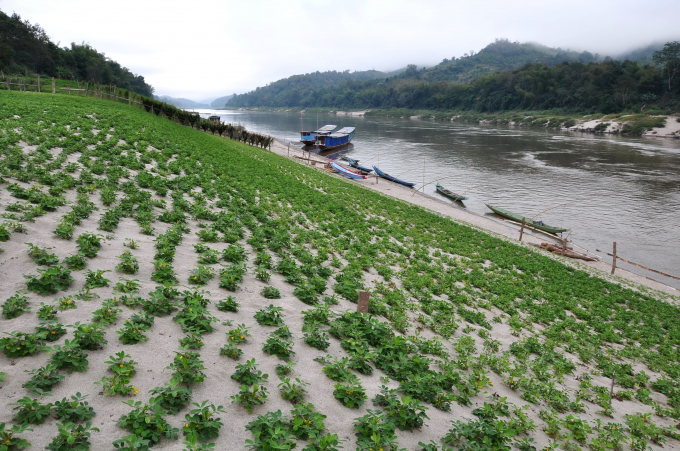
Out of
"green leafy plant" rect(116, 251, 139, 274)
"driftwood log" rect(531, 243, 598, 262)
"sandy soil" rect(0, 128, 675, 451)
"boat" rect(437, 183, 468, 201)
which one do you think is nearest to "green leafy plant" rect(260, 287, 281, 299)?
"sandy soil" rect(0, 128, 675, 451)

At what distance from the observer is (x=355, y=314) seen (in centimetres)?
709

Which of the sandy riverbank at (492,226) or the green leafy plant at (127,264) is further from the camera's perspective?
the sandy riverbank at (492,226)

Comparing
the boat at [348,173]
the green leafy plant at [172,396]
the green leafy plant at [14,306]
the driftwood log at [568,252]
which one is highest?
the boat at [348,173]

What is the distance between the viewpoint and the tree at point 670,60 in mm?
99438

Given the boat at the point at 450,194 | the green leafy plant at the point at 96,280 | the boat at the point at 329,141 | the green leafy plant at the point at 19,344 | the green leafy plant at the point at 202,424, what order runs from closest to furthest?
the green leafy plant at the point at 202,424 < the green leafy plant at the point at 19,344 < the green leafy plant at the point at 96,280 < the boat at the point at 450,194 < the boat at the point at 329,141

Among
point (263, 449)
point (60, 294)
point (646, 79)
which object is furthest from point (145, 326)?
point (646, 79)

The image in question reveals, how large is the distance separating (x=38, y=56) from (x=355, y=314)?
93793 millimetres

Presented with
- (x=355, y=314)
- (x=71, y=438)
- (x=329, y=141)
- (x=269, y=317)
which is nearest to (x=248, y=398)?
(x=71, y=438)

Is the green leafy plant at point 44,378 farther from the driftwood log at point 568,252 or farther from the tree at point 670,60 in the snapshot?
the tree at point 670,60

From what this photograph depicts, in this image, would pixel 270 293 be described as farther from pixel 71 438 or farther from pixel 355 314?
pixel 71 438

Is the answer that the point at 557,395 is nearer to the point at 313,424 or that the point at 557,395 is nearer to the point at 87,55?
the point at 313,424

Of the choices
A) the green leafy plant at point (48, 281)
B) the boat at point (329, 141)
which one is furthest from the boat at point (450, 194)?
the green leafy plant at point (48, 281)

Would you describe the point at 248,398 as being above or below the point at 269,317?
below

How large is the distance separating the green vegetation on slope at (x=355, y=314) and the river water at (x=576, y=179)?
45.3ft
